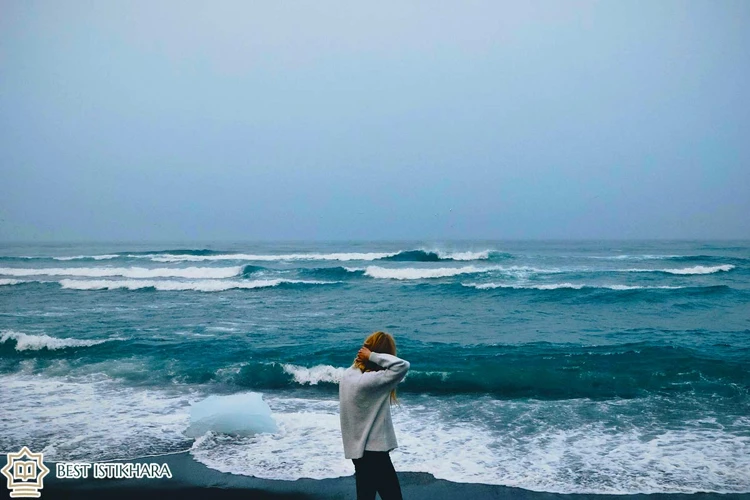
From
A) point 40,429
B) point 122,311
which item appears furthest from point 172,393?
point 122,311

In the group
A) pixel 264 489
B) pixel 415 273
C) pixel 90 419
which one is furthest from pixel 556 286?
pixel 264 489

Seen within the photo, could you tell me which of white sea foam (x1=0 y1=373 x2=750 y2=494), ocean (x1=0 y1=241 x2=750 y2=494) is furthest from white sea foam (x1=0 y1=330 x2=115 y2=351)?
white sea foam (x1=0 y1=373 x2=750 y2=494)

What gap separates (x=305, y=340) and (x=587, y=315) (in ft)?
28.4

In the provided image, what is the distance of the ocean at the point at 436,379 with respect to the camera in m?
5.33

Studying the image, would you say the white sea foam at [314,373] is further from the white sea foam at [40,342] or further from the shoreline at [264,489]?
the white sea foam at [40,342]

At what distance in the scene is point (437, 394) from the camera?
793 centimetres

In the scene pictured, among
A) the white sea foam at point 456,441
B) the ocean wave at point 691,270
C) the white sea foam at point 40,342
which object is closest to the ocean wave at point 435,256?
the ocean wave at point 691,270

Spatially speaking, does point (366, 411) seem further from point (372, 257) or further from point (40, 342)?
point (372, 257)

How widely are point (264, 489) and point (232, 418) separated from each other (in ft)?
5.22

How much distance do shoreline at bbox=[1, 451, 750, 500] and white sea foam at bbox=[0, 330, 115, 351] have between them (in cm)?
705

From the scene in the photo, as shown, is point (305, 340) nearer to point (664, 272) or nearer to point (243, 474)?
point (243, 474)
